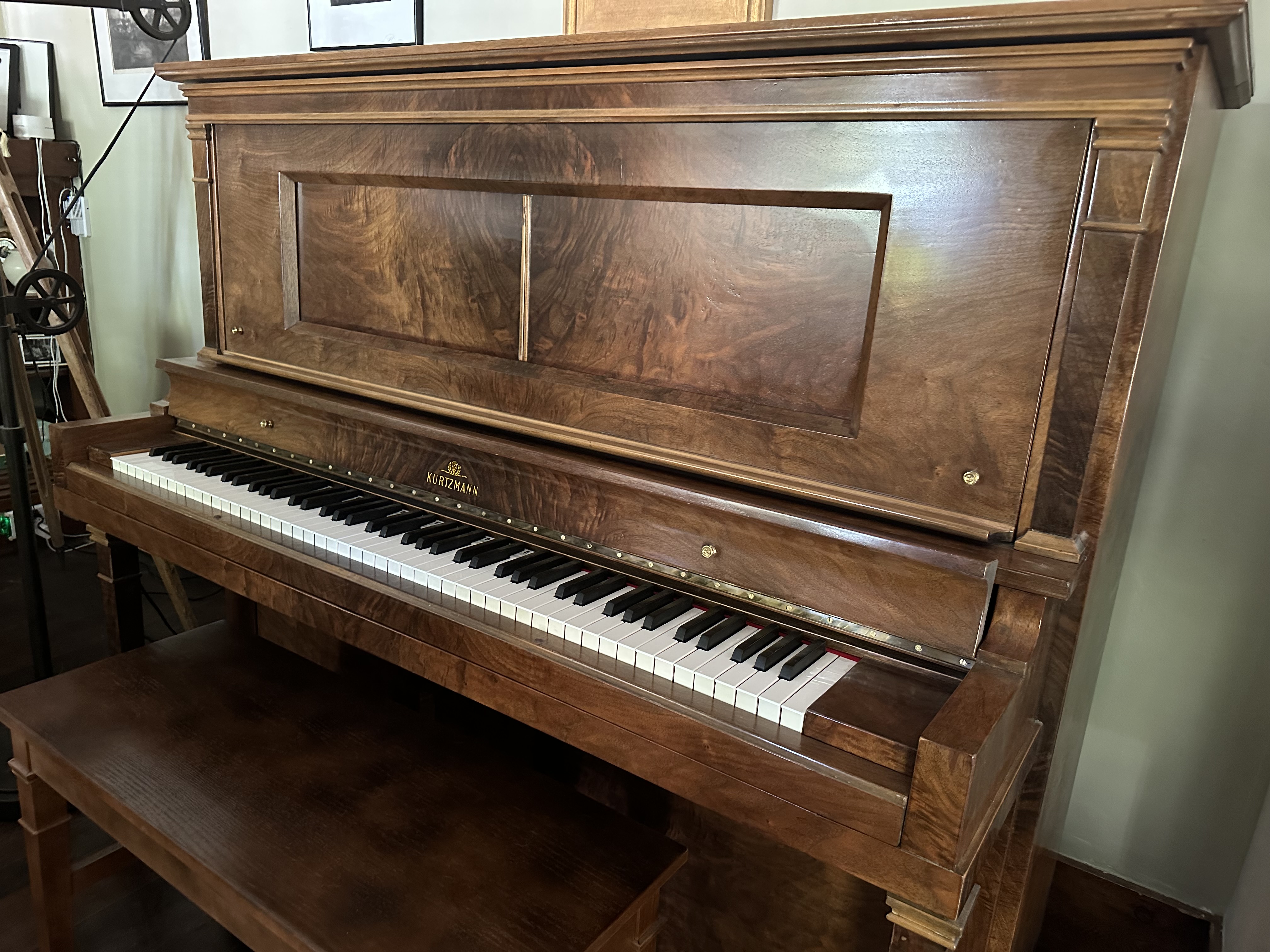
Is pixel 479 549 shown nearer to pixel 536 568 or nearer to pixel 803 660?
pixel 536 568

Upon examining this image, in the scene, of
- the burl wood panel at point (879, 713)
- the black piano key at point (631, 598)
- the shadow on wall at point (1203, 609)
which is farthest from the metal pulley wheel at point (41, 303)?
the shadow on wall at point (1203, 609)

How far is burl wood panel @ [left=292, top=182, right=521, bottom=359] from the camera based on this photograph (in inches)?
55.7

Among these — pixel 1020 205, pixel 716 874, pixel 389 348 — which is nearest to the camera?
pixel 1020 205

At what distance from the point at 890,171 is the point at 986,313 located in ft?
0.68

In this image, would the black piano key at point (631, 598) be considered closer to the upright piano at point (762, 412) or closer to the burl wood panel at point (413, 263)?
the upright piano at point (762, 412)

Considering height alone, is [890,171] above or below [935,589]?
above

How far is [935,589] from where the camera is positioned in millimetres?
1018

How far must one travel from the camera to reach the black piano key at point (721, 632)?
42.2 inches

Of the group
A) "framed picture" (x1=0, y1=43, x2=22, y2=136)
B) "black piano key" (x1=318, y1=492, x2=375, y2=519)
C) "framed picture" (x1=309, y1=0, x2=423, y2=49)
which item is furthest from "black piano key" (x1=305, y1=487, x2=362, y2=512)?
"framed picture" (x1=0, y1=43, x2=22, y2=136)

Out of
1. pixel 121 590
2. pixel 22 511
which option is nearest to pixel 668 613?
pixel 121 590

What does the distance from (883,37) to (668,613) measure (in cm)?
75

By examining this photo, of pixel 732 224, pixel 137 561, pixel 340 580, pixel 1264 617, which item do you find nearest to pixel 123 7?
pixel 137 561

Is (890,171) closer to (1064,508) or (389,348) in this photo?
(1064,508)

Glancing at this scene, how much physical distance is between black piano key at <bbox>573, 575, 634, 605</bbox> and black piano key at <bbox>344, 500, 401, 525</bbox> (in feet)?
1.51
